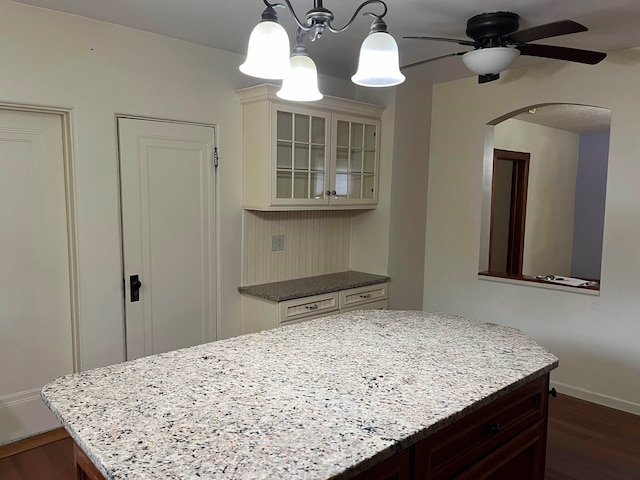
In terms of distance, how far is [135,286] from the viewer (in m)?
3.07

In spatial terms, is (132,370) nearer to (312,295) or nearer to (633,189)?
(312,295)

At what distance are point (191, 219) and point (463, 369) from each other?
2230mm

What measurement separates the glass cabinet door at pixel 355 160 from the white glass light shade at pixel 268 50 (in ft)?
7.38

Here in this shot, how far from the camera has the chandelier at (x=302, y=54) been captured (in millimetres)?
1481

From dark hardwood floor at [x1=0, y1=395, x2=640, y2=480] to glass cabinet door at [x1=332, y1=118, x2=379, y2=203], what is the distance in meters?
2.14

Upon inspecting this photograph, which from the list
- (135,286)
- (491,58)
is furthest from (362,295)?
(491,58)

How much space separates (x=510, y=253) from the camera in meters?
5.45

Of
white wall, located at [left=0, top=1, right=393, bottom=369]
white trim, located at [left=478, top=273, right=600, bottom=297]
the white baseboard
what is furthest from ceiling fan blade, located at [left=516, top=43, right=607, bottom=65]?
the white baseboard

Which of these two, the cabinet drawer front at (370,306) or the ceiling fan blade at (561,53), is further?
the cabinet drawer front at (370,306)

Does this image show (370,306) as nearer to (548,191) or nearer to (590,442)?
(590,442)

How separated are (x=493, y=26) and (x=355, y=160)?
1.65 metres

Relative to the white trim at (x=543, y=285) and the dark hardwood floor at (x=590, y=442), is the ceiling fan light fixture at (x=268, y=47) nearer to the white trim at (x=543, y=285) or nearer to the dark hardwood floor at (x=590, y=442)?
the dark hardwood floor at (x=590, y=442)

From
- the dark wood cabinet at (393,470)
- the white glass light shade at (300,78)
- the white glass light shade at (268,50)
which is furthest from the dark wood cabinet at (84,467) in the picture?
the white glass light shade at (300,78)

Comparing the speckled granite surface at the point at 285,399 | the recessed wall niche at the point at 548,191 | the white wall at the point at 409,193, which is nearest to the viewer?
the speckled granite surface at the point at 285,399
